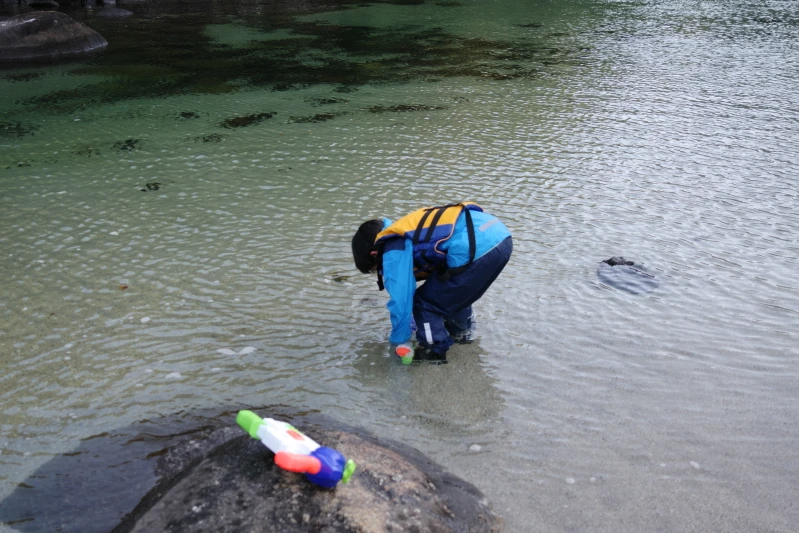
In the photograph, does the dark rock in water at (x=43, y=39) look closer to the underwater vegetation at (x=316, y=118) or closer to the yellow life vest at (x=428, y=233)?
the underwater vegetation at (x=316, y=118)

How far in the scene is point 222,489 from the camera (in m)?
3.04

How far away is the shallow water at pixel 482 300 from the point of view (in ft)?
13.6

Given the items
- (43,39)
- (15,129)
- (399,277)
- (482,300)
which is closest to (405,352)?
(399,277)

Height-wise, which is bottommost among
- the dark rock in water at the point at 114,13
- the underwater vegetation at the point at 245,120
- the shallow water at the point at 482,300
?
the shallow water at the point at 482,300

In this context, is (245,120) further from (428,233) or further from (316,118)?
(428,233)

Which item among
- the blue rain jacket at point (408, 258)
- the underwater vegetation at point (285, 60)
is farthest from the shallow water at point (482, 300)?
the blue rain jacket at point (408, 258)

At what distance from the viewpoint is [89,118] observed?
1105 cm

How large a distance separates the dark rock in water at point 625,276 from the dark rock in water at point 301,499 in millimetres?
2897

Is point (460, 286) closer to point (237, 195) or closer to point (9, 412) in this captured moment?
point (9, 412)

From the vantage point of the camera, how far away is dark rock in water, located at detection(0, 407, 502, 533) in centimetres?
292

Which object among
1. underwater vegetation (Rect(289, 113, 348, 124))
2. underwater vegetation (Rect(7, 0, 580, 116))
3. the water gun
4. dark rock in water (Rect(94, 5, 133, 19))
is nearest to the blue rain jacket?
the water gun

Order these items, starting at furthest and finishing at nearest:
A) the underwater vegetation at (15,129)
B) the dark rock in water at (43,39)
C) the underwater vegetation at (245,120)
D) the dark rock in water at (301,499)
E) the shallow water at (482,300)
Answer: the dark rock in water at (43,39), the underwater vegetation at (245,120), the underwater vegetation at (15,129), the shallow water at (482,300), the dark rock in water at (301,499)

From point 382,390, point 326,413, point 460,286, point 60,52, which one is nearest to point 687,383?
point 460,286

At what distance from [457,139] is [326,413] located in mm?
6444
